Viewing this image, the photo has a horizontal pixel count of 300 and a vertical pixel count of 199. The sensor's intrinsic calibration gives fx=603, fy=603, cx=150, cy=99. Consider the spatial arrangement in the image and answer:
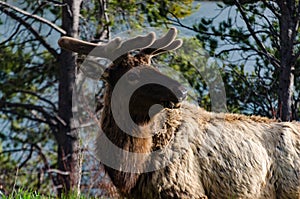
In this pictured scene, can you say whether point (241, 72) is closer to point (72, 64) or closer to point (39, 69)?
point (72, 64)

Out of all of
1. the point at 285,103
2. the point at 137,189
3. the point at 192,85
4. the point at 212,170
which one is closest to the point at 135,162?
the point at 137,189

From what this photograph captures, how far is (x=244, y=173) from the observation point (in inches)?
233

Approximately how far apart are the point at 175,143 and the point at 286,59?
577 centimetres

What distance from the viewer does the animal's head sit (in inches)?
218

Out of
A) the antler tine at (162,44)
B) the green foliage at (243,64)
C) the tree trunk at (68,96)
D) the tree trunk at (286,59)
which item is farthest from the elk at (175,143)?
the tree trunk at (68,96)

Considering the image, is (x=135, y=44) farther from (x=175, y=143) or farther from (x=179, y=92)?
(x=175, y=143)

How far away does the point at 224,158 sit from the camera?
5867 millimetres

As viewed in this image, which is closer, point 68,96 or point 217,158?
point 217,158

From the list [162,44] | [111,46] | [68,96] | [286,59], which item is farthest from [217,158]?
[68,96]

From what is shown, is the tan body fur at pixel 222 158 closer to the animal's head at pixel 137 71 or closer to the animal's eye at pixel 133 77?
the animal's head at pixel 137 71

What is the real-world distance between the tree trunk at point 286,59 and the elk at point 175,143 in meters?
4.64

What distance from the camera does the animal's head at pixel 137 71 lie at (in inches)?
218

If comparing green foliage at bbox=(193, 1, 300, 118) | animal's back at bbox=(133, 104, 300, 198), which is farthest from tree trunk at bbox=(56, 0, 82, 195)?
animal's back at bbox=(133, 104, 300, 198)

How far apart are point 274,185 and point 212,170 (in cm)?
74
